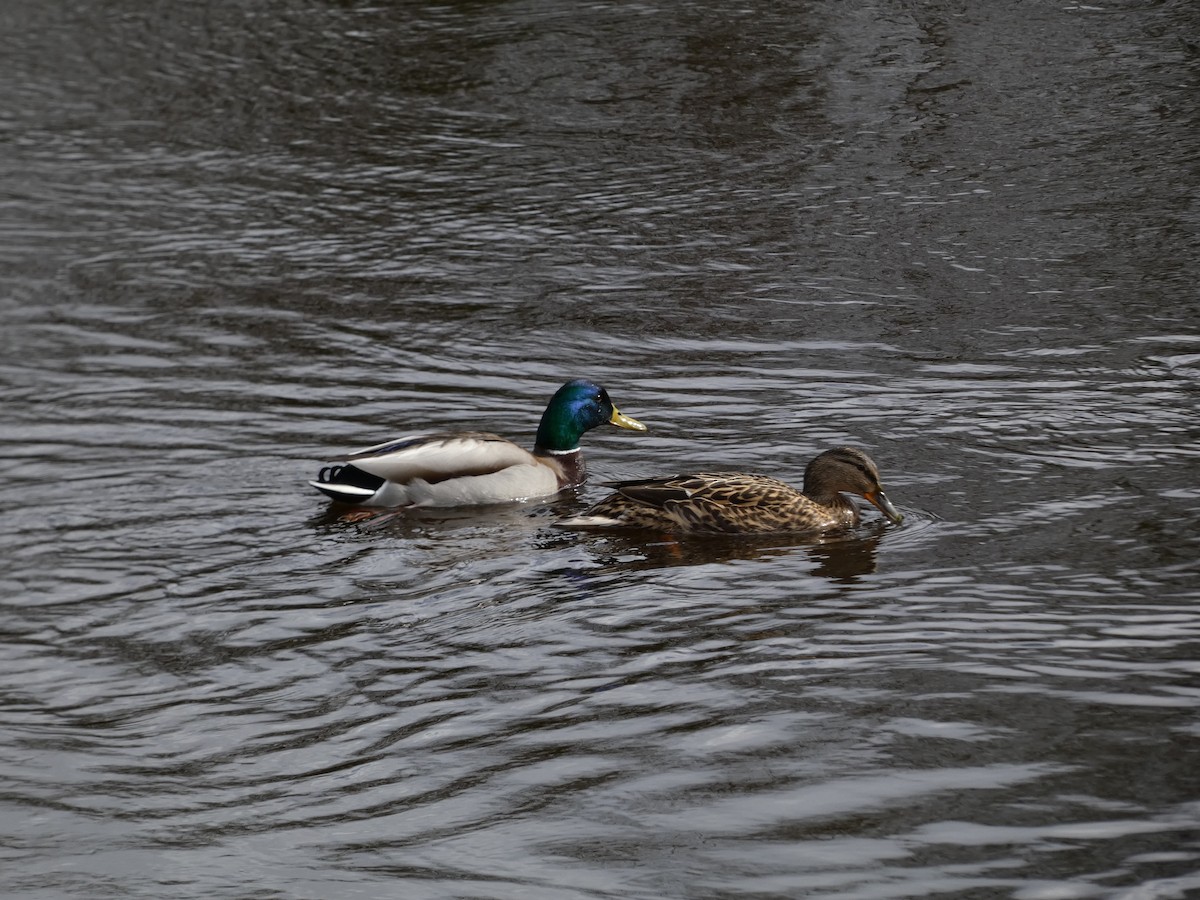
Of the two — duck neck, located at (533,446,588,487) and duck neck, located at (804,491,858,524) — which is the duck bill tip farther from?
duck neck, located at (533,446,588,487)

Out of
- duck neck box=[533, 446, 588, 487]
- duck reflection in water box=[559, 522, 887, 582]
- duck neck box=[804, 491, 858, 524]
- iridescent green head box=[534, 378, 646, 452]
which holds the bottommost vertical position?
duck reflection in water box=[559, 522, 887, 582]

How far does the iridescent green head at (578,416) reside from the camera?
10203 millimetres

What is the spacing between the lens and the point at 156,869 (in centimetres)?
579

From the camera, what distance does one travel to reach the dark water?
19.1 feet

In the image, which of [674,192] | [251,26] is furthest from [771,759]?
[251,26]

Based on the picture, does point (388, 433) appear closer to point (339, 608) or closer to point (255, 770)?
point (339, 608)

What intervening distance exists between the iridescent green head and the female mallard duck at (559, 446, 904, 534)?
1.10m

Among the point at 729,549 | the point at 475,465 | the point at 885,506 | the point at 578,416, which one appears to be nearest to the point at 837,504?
the point at 885,506

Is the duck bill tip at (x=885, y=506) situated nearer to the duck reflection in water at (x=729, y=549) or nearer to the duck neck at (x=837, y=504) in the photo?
the duck reflection in water at (x=729, y=549)

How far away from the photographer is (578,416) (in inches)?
402

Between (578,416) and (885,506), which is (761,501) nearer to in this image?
(885,506)

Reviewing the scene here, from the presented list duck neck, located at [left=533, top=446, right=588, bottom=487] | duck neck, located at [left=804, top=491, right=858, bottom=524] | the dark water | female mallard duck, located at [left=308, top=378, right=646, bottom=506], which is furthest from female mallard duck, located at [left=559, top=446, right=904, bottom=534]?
duck neck, located at [left=533, top=446, right=588, bottom=487]

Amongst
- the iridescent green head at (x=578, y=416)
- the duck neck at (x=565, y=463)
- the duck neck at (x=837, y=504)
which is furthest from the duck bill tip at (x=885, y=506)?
the duck neck at (x=565, y=463)

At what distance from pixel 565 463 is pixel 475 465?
25.5 inches
